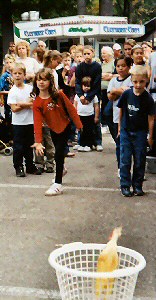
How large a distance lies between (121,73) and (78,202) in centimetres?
221

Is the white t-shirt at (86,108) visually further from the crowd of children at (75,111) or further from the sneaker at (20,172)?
the sneaker at (20,172)

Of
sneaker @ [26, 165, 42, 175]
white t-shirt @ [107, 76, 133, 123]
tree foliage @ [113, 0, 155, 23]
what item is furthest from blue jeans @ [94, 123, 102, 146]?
tree foliage @ [113, 0, 155, 23]

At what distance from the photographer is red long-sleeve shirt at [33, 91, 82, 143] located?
Answer: 22.6 ft

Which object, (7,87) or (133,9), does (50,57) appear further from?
(133,9)

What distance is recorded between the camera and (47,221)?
5848 millimetres

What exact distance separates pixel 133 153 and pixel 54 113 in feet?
3.58

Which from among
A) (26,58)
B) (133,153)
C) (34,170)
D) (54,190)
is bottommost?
(34,170)

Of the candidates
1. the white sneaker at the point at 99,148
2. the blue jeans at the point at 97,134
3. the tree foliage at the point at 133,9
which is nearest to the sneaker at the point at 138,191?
the white sneaker at the point at 99,148

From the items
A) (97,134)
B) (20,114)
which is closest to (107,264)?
(20,114)

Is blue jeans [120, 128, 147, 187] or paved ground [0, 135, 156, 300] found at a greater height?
blue jeans [120, 128, 147, 187]

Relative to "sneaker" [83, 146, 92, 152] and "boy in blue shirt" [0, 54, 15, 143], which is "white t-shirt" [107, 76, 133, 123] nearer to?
"sneaker" [83, 146, 92, 152]

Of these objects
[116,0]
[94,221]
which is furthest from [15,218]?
[116,0]

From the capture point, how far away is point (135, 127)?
269 inches

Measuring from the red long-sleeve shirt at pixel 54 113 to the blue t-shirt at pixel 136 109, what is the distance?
60cm
